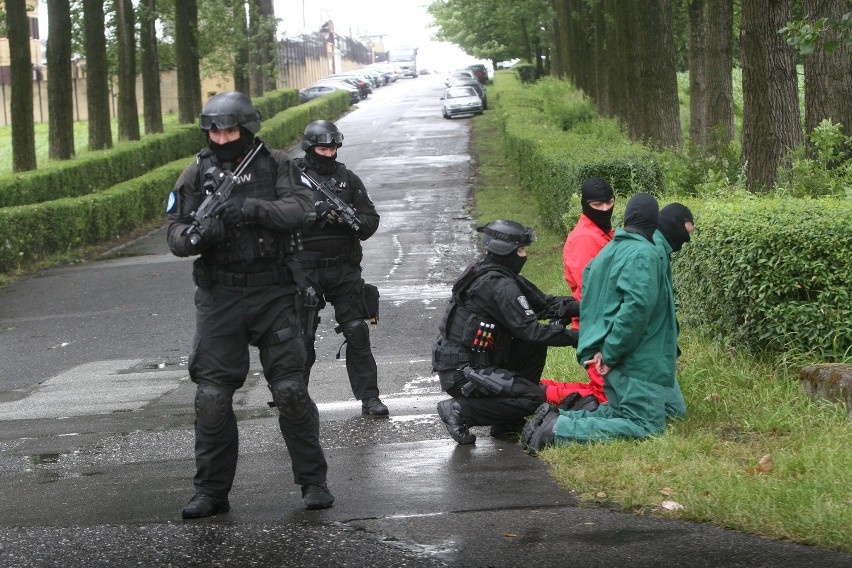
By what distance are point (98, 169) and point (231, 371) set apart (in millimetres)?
21015

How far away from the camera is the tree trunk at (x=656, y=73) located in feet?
62.4

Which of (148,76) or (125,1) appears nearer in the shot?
(125,1)

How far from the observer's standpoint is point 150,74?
35.6 metres

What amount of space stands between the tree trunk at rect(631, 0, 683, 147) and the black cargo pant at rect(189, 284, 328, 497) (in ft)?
45.5

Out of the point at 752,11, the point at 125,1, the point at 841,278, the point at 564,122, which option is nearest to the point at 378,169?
the point at 564,122

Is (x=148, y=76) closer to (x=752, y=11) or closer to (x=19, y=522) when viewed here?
(x=752, y=11)

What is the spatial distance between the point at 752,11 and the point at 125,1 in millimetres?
24080

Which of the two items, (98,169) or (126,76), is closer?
(98,169)

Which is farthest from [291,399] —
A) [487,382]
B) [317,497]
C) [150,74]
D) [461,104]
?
[461,104]

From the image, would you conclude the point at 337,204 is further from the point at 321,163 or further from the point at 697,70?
the point at 697,70

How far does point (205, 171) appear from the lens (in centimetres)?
585

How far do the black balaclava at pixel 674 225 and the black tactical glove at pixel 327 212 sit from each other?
2209mm

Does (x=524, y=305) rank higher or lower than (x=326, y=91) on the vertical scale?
lower

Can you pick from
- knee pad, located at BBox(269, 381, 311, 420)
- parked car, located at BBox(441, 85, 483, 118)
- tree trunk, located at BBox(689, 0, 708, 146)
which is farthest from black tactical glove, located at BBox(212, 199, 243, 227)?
parked car, located at BBox(441, 85, 483, 118)
